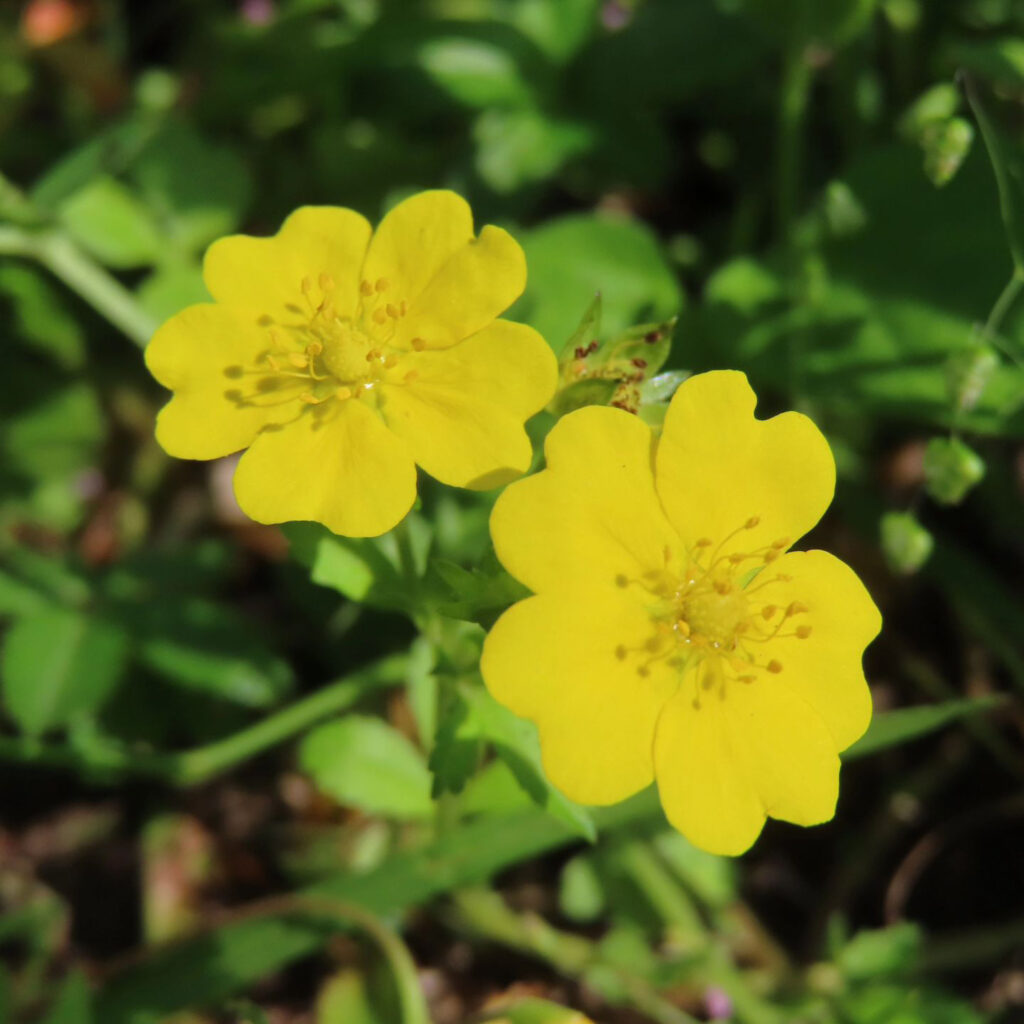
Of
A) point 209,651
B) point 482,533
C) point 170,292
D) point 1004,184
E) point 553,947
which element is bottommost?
point 553,947

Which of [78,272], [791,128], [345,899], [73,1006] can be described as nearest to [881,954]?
[345,899]

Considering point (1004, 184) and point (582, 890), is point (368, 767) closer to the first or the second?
point (582, 890)

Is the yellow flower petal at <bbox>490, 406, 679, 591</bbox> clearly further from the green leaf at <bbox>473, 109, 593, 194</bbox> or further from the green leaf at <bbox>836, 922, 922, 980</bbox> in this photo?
the green leaf at <bbox>473, 109, 593, 194</bbox>

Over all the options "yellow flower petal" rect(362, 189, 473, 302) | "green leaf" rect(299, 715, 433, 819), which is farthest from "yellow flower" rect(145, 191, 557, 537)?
"green leaf" rect(299, 715, 433, 819)

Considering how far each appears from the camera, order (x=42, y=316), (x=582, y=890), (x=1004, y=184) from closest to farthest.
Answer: (x=1004, y=184), (x=582, y=890), (x=42, y=316)

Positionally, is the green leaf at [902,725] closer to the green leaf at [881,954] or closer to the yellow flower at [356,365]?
the green leaf at [881,954]

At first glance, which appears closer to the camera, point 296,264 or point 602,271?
point 296,264

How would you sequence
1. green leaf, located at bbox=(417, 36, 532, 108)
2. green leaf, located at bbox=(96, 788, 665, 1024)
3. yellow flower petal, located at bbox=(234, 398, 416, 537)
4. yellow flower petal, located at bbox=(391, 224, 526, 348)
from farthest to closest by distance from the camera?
green leaf, located at bbox=(417, 36, 532, 108) < green leaf, located at bbox=(96, 788, 665, 1024) < yellow flower petal, located at bbox=(391, 224, 526, 348) < yellow flower petal, located at bbox=(234, 398, 416, 537)
